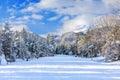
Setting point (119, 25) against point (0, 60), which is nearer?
point (0, 60)

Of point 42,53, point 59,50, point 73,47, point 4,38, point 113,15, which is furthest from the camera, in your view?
point 59,50

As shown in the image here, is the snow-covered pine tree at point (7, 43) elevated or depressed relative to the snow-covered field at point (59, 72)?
elevated

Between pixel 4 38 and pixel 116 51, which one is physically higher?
pixel 4 38

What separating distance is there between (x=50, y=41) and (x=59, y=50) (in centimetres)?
3905

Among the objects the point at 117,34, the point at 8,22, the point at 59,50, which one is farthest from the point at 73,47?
the point at 117,34

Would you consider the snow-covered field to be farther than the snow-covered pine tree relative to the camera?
No

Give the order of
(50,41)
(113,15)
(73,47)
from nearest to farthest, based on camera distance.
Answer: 1. (113,15)
2. (50,41)
3. (73,47)

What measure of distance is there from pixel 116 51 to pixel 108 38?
3005 mm

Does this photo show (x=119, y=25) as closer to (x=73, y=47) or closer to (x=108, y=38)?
(x=108, y=38)

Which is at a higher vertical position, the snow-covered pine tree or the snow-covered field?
the snow-covered pine tree

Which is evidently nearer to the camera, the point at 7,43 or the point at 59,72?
the point at 59,72

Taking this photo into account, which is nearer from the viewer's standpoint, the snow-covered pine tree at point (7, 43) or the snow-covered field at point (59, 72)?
the snow-covered field at point (59, 72)

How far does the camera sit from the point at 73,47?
524 feet

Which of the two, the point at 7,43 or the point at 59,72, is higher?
the point at 7,43
